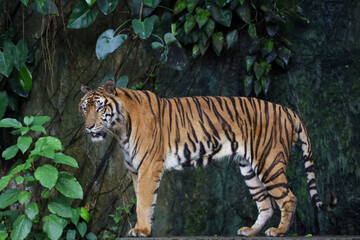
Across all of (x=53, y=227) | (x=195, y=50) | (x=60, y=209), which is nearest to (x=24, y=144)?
(x=60, y=209)

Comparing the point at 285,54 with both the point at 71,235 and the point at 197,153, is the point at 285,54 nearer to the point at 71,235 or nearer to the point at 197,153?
the point at 197,153

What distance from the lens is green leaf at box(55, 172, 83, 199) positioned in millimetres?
4340

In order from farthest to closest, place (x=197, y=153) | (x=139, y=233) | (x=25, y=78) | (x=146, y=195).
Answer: (x=25, y=78), (x=197, y=153), (x=146, y=195), (x=139, y=233)

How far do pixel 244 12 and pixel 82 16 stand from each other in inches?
66.6

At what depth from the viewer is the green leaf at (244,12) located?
5.16 meters

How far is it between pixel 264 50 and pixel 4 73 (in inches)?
106

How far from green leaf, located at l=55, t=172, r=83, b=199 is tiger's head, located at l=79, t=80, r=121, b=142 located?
32.0 inches

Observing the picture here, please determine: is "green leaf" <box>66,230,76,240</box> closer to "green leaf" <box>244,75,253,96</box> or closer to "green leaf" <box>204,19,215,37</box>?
"green leaf" <box>244,75,253,96</box>

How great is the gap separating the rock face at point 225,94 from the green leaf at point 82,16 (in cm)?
38

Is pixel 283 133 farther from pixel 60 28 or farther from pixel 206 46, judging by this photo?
pixel 60 28

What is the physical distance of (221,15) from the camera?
5.14m

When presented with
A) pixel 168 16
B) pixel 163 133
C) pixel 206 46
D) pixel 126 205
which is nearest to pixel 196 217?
pixel 126 205

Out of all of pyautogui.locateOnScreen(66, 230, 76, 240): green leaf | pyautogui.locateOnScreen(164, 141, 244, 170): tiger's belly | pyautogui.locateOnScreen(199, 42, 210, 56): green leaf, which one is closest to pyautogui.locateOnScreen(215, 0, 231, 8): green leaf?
pyautogui.locateOnScreen(199, 42, 210, 56): green leaf

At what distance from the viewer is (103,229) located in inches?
210
